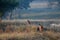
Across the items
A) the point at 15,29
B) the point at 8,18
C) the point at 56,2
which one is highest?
the point at 56,2

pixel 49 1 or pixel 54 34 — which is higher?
pixel 49 1

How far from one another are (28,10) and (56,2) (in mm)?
385

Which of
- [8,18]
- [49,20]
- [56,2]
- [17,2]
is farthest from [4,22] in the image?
[56,2]

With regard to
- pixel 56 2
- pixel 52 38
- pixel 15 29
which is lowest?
pixel 52 38

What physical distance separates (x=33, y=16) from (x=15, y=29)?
296mm

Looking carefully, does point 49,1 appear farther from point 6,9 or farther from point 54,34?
point 6,9

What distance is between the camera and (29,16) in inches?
79.0

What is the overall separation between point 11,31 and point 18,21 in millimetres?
163

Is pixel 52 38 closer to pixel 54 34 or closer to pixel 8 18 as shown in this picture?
pixel 54 34

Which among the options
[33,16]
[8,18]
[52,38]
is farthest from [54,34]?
[8,18]

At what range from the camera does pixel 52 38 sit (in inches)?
75.9

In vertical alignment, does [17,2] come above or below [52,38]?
above

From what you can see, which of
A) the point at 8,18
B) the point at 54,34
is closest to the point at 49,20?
the point at 54,34

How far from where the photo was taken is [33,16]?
6.55 feet
